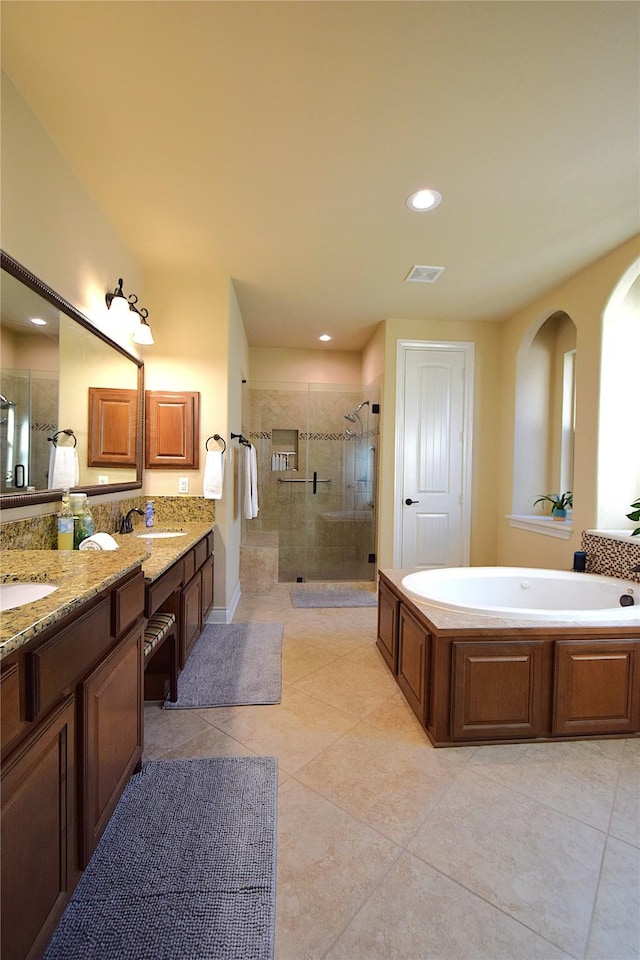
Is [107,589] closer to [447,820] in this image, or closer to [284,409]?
[447,820]

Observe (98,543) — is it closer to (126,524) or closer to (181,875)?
(126,524)

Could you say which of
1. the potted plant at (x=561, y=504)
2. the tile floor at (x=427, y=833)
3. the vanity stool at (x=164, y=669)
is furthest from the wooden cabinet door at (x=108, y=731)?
the potted plant at (x=561, y=504)

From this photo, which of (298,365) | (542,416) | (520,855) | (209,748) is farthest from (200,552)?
(542,416)

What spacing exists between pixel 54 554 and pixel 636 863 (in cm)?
219

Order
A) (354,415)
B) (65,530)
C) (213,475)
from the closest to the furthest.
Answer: (65,530)
(213,475)
(354,415)

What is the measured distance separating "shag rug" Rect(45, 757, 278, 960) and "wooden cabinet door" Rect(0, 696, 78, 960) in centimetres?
17

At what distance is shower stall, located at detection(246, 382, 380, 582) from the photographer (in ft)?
15.2

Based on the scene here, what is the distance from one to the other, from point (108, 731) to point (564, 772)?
1.76 metres

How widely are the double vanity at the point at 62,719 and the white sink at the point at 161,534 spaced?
2.88 feet

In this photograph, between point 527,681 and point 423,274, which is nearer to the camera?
point 527,681

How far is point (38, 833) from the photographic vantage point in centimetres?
87

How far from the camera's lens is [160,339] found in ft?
10.1

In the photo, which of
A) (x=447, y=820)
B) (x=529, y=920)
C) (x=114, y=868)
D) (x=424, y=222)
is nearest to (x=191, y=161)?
(x=424, y=222)

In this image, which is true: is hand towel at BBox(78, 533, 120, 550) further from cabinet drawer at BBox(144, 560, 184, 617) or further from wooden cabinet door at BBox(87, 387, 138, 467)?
wooden cabinet door at BBox(87, 387, 138, 467)
